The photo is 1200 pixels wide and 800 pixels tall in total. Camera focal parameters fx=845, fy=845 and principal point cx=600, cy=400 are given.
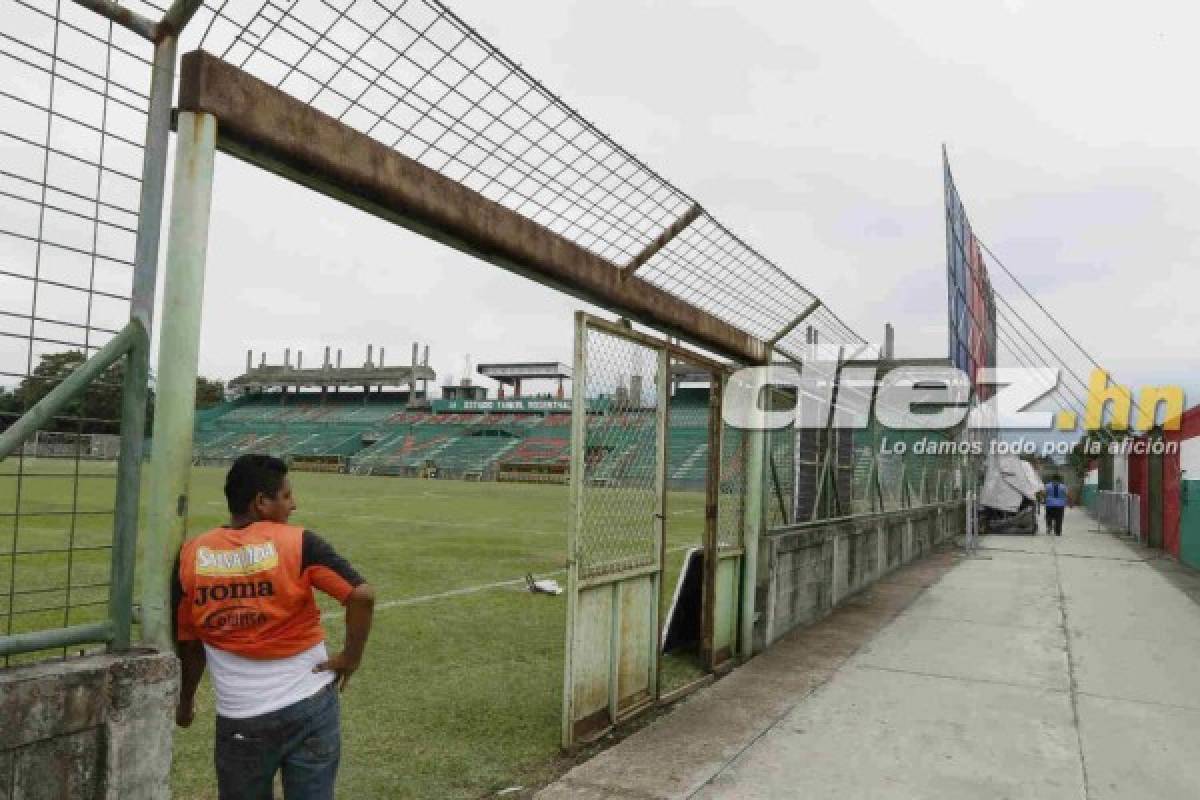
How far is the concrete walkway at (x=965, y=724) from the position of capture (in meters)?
4.23

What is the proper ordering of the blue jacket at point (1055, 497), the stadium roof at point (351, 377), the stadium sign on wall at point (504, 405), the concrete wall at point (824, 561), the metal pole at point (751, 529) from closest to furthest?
the metal pole at point (751, 529), the concrete wall at point (824, 561), the blue jacket at point (1055, 497), the stadium sign on wall at point (504, 405), the stadium roof at point (351, 377)

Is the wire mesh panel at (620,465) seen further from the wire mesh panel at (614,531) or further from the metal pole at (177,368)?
the metal pole at (177,368)

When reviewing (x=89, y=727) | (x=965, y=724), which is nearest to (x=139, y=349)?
(x=89, y=727)

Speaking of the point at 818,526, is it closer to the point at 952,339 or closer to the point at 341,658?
the point at 341,658

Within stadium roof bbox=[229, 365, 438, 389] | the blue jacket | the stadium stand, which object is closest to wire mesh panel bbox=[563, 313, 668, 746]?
the blue jacket

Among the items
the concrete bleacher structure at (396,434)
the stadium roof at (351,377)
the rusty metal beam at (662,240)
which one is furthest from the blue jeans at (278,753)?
the stadium roof at (351,377)

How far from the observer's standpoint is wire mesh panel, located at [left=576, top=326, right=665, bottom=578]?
187 inches

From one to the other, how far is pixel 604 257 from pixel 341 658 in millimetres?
2791

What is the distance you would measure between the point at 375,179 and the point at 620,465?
2664 millimetres

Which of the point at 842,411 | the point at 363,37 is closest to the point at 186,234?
the point at 363,37

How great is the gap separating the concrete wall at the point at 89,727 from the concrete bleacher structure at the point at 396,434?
129ft

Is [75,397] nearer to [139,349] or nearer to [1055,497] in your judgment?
[139,349]

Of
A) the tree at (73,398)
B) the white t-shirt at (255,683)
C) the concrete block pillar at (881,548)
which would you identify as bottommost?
the concrete block pillar at (881,548)

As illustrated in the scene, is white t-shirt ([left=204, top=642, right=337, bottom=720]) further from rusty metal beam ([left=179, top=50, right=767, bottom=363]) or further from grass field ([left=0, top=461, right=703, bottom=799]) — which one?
rusty metal beam ([left=179, top=50, right=767, bottom=363])
